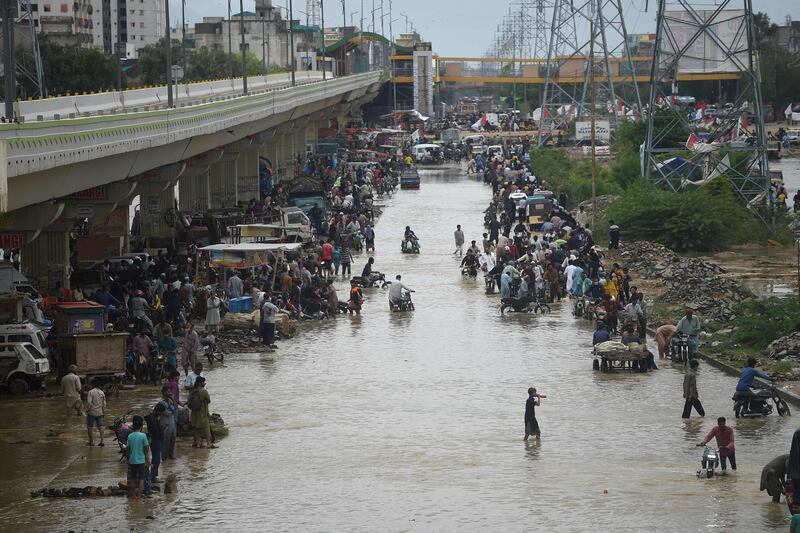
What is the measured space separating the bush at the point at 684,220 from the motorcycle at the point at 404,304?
45.1 ft

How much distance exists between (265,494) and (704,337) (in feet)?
46.3

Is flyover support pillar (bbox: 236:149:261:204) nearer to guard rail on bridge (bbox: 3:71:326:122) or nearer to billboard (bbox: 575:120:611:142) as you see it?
guard rail on bridge (bbox: 3:71:326:122)

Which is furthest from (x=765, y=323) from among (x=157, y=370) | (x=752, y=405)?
(x=157, y=370)

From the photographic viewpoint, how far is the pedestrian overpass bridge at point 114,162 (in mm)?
25422

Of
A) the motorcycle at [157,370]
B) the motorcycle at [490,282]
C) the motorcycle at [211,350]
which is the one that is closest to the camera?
the motorcycle at [157,370]

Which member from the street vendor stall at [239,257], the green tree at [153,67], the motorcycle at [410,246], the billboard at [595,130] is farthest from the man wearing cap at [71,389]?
the green tree at [153,67]

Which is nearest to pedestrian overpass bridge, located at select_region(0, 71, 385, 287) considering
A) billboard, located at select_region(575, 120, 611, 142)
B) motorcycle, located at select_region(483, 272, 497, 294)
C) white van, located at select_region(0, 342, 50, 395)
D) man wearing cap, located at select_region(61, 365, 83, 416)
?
white van, located at select_region(0, 342, 50, 395)

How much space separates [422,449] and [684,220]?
28054 millimetres

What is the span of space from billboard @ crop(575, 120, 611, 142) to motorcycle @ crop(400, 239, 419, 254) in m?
31.0

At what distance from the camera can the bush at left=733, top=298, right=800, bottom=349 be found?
90.8 feet

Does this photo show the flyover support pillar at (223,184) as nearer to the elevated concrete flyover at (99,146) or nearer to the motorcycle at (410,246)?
the elevated concrete flyover at (99,146)

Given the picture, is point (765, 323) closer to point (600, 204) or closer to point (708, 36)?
point (708, 36)

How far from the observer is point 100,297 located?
3047 centimetres

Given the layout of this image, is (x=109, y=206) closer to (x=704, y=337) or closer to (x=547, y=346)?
(x=547, y=346)
